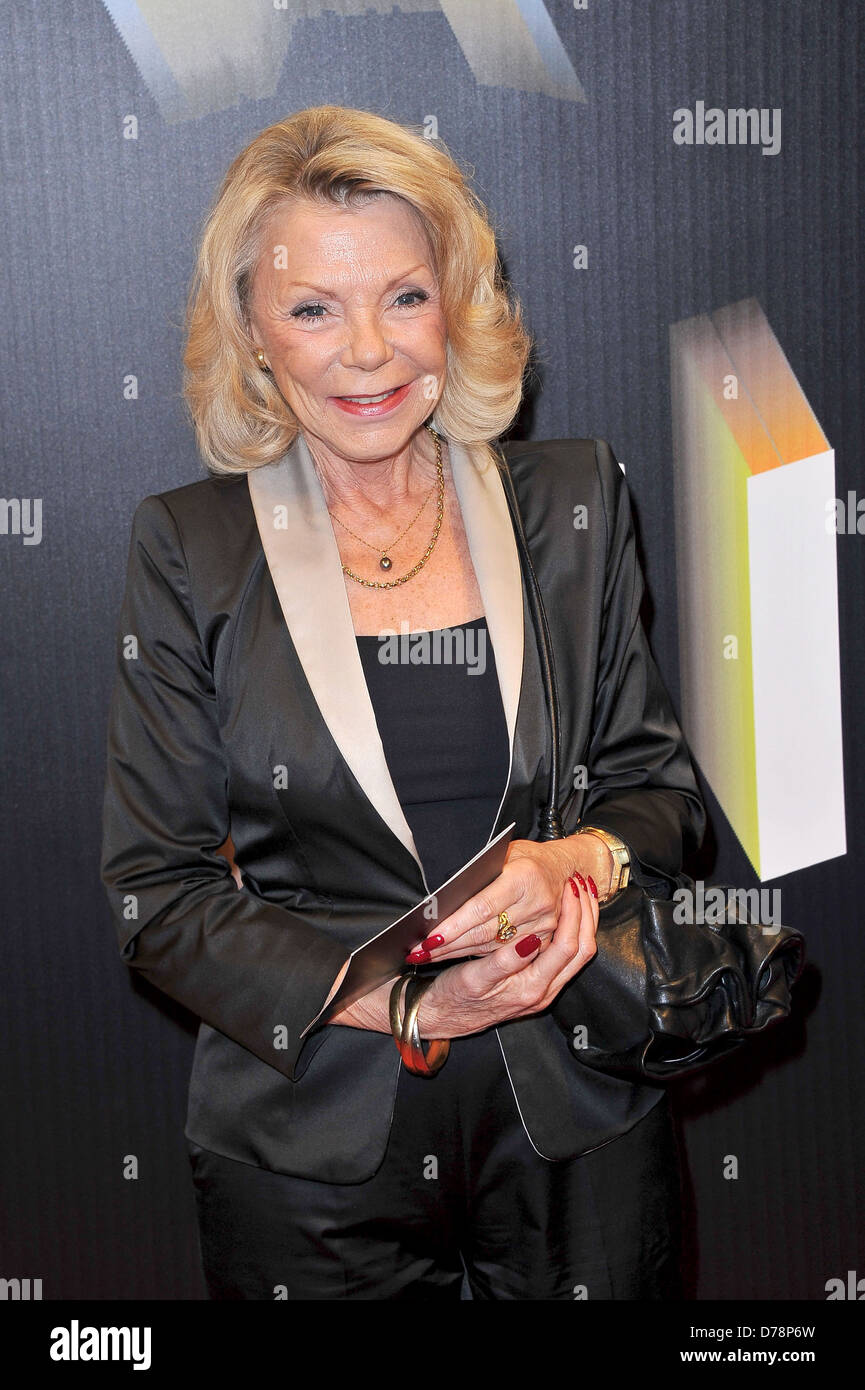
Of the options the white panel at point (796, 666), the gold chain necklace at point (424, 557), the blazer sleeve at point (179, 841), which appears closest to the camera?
the blazer sleeve at point (179, 841)

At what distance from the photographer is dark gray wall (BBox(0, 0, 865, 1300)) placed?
201 centimetres

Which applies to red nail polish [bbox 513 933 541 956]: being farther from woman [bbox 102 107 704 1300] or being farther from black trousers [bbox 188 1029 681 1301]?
black trousers [bbox 188 1029 681 1301]

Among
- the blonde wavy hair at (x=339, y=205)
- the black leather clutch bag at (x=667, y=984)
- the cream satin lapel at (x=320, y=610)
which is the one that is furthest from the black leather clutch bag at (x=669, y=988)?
the blonde wavy hair at (x=339, y=205)

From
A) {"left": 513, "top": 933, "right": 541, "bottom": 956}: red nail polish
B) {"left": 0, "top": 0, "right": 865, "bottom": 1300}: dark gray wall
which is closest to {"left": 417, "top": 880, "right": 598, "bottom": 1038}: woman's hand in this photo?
{"left": 513, "top": 933, "right": 541, "bottom": 956}: red nail polish

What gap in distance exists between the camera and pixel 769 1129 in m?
2.40

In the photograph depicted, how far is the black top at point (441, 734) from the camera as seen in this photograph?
1543 mm

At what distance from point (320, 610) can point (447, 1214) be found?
0.75 m

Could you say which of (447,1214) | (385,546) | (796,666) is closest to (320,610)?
(385,546)

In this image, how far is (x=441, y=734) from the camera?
61.0 inches

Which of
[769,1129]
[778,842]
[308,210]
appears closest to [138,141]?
[308,210]

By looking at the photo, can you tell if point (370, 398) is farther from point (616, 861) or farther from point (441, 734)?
point (616, 861)

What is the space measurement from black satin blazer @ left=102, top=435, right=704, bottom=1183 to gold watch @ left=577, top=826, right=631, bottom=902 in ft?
0.05

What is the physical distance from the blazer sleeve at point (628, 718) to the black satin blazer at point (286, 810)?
1.2 inches

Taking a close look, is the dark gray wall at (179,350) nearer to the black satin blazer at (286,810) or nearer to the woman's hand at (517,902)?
the black satin blazer at (286,810)
